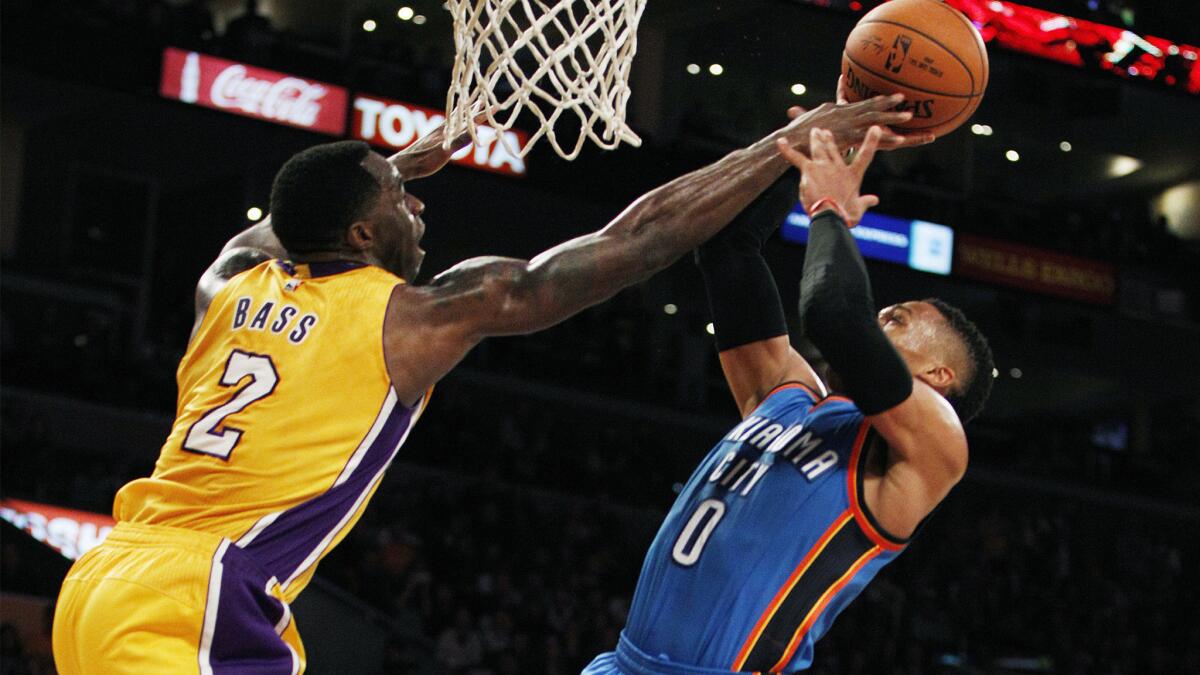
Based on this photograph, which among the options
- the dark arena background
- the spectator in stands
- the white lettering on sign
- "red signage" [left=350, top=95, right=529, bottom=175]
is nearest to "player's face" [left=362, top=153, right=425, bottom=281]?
the dark arena background

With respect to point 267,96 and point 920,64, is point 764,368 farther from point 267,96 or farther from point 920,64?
point 267,96

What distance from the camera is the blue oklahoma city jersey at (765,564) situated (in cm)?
359

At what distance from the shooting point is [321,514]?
3.47m

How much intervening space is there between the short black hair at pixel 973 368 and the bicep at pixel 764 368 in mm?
389

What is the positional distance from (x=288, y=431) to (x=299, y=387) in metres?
Result: 0.10

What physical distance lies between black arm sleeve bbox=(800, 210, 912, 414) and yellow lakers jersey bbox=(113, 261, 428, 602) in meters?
0.91

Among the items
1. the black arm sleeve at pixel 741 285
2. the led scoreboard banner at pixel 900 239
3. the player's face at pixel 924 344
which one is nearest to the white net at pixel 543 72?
the black arm sleeve at pixel 741 285

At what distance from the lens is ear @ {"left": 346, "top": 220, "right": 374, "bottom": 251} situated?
3.66m

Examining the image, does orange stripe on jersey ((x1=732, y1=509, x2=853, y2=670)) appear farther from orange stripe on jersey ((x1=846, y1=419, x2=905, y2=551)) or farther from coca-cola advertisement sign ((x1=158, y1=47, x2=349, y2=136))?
coca-cola advertisement sign ((x1=158, y1=47, x2=349, y2=136))

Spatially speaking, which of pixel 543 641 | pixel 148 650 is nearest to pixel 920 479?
pixel 148 650

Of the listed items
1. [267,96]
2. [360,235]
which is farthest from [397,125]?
[360,235]

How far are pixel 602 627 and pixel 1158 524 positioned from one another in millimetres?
10946

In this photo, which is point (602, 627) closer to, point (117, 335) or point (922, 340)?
point (117, 335)

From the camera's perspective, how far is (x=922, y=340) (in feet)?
12.6
